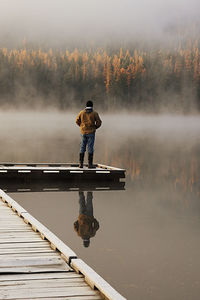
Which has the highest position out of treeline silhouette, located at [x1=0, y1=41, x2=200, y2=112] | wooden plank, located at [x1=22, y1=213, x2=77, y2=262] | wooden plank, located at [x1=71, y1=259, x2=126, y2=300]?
treeline silhouette, located at [x1=0, y1=41, x2=200, y2=112]

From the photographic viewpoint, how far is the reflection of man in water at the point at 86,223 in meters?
8.23

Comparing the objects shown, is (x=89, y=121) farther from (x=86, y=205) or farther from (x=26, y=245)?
(x=26, y=245)

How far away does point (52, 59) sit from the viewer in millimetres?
123062

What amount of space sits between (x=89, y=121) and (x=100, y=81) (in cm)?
10720

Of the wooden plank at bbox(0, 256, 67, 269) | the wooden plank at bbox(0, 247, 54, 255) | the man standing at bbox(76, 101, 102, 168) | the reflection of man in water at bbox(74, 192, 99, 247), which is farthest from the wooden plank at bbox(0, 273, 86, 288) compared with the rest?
the man standing at bbox(76, 101, 102, 168)

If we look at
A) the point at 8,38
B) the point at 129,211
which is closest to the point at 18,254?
the point at 129,211

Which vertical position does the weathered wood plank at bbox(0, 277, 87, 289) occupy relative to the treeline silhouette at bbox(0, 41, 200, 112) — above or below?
below

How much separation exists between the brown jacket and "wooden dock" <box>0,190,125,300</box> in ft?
23.1

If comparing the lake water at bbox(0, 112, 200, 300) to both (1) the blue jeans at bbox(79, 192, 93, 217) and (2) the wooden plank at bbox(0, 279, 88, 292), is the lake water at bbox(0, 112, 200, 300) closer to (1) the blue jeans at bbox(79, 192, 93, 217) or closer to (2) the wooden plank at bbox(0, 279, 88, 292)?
(1) the blue jeans at bbox(79, 192, 93, 217)

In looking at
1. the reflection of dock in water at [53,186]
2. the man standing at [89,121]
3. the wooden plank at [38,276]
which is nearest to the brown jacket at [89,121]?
the man standing at [89,121]

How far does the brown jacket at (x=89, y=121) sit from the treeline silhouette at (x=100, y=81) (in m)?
100

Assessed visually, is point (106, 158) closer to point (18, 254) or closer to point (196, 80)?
point (18, 254)

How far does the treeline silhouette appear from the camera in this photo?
381 feet

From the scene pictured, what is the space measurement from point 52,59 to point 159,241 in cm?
11751
